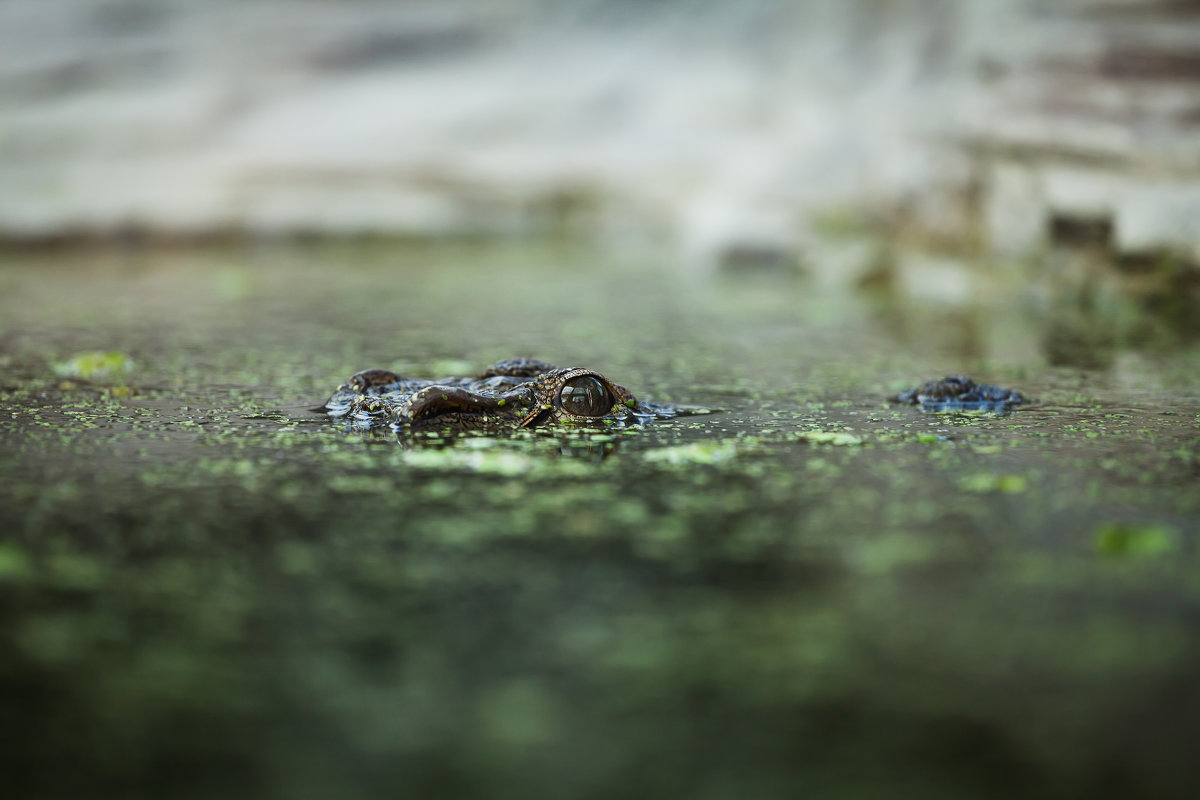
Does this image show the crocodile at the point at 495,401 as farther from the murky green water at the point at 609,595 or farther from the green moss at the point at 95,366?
the green moss at the point at 95,366

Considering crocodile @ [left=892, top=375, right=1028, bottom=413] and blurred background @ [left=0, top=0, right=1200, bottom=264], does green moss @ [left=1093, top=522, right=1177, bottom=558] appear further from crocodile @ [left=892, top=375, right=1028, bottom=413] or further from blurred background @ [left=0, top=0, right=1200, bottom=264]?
blurred background @ [left=0, top=0, right=1200, bottom=264]

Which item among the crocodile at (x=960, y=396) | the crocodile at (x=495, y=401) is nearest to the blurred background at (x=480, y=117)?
the crocodile at (x=960, y=396)

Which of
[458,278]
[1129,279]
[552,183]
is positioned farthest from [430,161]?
[1129,279]

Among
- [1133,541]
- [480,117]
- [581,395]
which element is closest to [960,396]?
[581,395]

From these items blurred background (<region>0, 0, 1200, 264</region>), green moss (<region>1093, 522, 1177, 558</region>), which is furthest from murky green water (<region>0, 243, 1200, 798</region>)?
blurred background (<region>0, 0, 1200, 264</region>)

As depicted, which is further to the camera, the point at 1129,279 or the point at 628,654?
the point at 1129,279

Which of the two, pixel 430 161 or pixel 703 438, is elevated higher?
pixel 430 161

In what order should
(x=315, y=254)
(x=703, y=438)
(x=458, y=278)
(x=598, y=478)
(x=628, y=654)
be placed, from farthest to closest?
(x=315, y=254), (x=458, y=278), (x=703, y=438), (x=598, y=478), (x=628, y=654)

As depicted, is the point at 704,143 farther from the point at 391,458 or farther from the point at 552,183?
the point at 391,458
